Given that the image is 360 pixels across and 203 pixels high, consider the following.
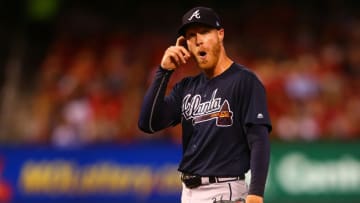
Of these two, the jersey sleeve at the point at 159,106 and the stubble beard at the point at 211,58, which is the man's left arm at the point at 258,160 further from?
the jersey sleeve at the point at 159,106

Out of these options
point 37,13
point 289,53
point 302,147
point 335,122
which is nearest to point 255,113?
point 302,147

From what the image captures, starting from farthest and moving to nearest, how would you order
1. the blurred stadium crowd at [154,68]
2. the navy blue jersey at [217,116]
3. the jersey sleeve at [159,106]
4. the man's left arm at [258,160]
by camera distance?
the blurred stadium crowd at [154,68]
the jersey sleeve at [159,106]
the navy blue jersey at [217,116]
the man's left arm at [258,160]

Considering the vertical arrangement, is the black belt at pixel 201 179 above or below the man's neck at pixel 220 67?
below

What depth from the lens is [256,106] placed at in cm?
425

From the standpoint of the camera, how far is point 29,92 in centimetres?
1264

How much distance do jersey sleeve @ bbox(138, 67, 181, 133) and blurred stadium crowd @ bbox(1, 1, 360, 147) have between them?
5.64 metres

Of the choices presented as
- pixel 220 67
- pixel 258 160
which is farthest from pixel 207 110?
pixel 258 160

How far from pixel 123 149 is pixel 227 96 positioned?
6.11m

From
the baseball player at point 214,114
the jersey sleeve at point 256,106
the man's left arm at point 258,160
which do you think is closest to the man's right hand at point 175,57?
the baseball player at point 214,114

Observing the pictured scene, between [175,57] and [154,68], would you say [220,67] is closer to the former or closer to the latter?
[175,57]

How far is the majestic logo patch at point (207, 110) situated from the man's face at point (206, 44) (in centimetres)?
18

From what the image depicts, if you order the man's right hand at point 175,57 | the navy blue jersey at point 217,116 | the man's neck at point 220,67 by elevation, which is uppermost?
the man's right hand at point 175,57

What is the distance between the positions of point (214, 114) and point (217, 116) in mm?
25

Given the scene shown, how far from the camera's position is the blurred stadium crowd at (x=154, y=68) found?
10.8 meters
